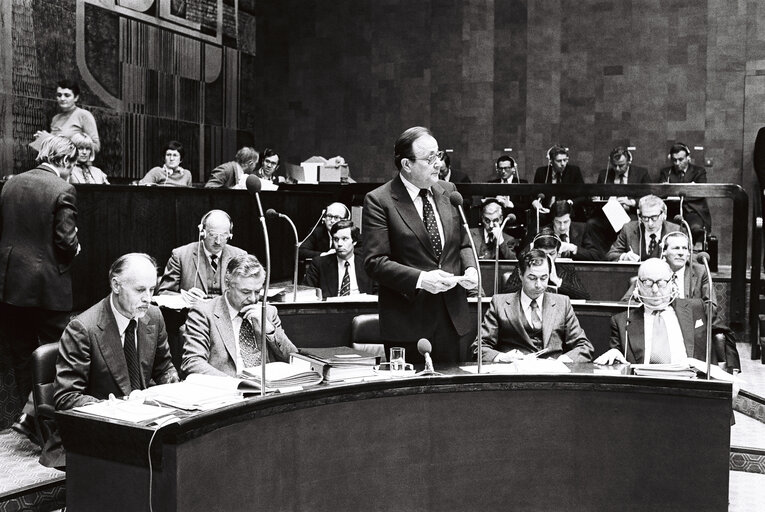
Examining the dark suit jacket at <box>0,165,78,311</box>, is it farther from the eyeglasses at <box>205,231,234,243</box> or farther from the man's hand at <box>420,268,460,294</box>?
the man's hand at <box>420,268,460,294</box>

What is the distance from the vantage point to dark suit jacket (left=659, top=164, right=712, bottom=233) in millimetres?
8586

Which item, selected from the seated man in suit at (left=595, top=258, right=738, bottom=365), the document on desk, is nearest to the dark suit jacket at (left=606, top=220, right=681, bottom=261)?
the seated man in suit at (left=595, top=258, right=738, bottom=365)

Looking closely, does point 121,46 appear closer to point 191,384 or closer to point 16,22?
point 16,22

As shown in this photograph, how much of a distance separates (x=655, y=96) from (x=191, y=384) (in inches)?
359

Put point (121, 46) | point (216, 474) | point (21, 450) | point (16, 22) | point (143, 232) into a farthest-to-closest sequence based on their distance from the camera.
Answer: point (121, 46) < point (16, 22) < point (143, 232) < point (21, 450) < point (216, 474)

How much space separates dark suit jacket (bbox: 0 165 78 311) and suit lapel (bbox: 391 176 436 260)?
2.16 meters

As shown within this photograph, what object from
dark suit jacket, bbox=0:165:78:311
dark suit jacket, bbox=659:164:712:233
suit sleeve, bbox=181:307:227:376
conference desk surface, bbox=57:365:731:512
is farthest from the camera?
dark suit jacket, bbox=659:164:712:233

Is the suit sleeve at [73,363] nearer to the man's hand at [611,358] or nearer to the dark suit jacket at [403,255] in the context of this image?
the dark suit jacket at [403,255]

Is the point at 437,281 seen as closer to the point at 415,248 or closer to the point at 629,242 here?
the point at 415,248

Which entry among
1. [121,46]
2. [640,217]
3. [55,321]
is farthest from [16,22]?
[640,217]

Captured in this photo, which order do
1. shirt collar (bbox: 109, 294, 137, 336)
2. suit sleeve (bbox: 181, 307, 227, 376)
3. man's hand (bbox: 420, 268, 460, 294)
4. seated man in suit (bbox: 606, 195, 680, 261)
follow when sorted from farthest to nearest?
1. seated man in suit (bbox: 606, 195, 680, 261)
2. suit sleeve (bbox: 181, 307, 227, 376)
3. man's hand (bbox: 420, 268, 460, 294)
4. shirt collar (bbox: 109, 294, 137, 336)

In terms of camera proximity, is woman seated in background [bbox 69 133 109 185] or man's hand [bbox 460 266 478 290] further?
woman seated in background [bbox 69 133 109 185]

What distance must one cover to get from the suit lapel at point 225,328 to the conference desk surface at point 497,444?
0.85 m

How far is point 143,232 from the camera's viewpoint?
7148mm
